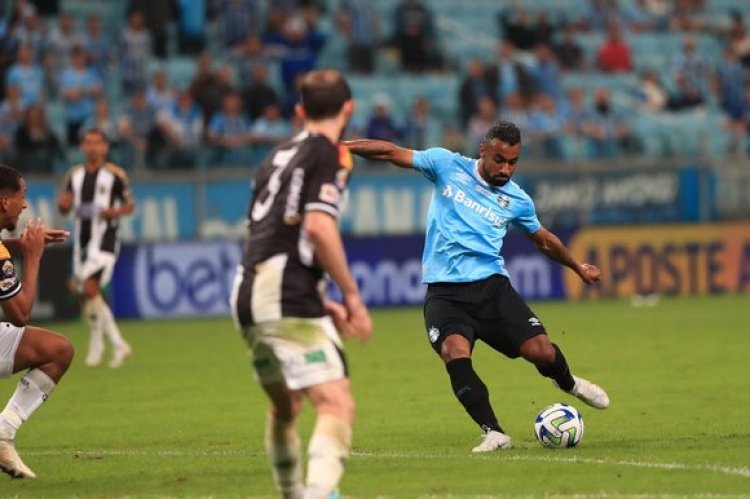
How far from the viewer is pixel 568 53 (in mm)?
30391

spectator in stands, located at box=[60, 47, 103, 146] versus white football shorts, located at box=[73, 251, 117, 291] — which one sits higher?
spectator in stands, located at box=[60, 47, 103, 146]

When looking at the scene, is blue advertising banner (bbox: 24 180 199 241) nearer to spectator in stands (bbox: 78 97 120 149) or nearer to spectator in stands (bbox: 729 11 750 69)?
spectator in stands (bbox: 78 97 120 149)

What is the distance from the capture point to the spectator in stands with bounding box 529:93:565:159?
26.6m

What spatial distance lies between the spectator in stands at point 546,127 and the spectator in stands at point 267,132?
4289 mm

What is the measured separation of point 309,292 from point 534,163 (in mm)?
19124

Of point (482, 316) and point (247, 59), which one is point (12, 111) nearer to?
point (247, 59)

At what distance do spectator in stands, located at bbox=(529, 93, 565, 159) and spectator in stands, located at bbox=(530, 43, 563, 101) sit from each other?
0.31m

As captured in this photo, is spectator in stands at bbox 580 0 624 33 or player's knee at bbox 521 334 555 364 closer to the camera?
player's knee at bbox 521 334 555 364

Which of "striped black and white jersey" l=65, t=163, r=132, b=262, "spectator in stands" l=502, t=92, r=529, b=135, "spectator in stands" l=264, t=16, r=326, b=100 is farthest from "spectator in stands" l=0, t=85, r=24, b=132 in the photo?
"spectator in stands" l=502, t=92, r=529, b=135

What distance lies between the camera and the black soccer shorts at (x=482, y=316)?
35.8 ft

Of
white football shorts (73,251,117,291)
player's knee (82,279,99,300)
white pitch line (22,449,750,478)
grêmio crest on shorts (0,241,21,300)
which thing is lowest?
player's knee (82,279,99,300)

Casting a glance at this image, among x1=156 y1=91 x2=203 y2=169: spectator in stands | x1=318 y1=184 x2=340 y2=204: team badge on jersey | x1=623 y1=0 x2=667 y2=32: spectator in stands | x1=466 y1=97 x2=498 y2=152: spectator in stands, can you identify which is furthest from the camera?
x1=623 y1=0 x2=667 y2=32: spectator in stands

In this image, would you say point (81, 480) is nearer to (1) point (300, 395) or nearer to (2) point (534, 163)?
(1) point (300, 395)

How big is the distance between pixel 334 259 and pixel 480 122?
775 inches
